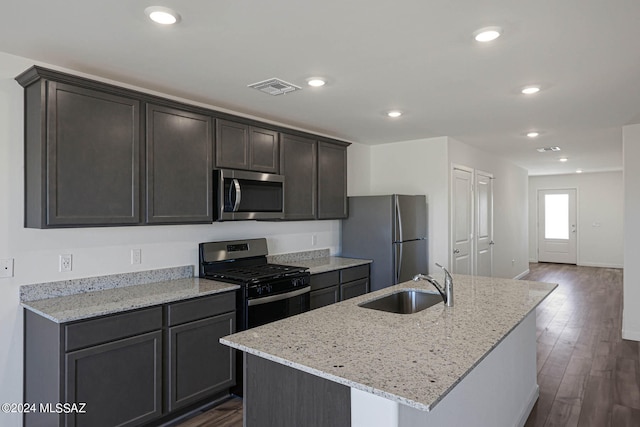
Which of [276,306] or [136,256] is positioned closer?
[136,256]

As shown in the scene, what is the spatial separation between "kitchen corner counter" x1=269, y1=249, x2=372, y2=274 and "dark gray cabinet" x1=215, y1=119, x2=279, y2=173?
1.00 meters

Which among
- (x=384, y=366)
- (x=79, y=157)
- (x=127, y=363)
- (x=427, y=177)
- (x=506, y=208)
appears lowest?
(x=127, y=363)

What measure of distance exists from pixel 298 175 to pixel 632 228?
3.65 metres

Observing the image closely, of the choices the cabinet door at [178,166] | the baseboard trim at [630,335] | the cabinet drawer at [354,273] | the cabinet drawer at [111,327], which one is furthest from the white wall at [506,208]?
the cabinet drawer at [111,327]

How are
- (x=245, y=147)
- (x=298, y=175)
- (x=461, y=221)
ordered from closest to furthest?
(x=245, y=147), (x=298, y=175), (x=461, y=221)

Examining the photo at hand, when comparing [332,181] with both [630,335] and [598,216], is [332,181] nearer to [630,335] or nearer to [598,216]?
[630,335]

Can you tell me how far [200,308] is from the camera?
2.77 meters

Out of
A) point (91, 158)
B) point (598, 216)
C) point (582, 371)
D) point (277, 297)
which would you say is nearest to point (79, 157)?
point (91, 158)

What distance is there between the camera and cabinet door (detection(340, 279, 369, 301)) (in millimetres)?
4125

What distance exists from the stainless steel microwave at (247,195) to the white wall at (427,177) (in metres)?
2.02

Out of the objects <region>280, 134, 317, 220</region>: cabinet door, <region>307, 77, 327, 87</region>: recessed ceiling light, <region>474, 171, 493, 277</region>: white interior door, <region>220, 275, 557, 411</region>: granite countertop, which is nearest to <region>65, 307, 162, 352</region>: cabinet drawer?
<region>220, 275, 557, 411</region>: granite countertop

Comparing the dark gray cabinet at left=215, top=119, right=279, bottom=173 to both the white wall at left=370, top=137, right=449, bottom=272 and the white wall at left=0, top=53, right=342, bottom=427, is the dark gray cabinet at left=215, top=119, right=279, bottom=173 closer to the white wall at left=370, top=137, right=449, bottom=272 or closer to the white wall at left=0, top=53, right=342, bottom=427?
the white wall at left=0, top=53, right=342, bottom=427

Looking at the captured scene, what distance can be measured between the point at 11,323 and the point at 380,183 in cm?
419

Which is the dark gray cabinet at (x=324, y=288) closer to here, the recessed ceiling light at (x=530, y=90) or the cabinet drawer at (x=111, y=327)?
the cabinet drawer at (x=111, y=327)
